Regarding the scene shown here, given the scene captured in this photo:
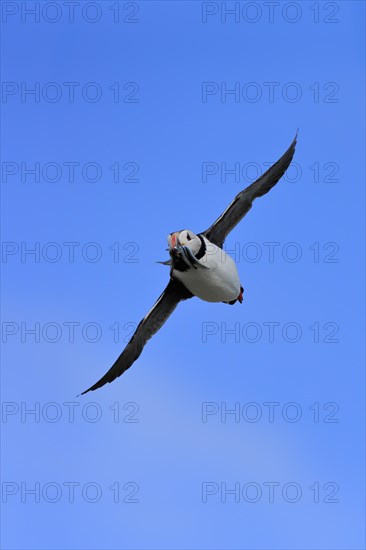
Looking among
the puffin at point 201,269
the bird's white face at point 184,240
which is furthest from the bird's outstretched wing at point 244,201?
the bird's white face at point 184,240

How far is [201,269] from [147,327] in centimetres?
261

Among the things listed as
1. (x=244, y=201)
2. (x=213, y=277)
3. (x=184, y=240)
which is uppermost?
(x=244, y=201)

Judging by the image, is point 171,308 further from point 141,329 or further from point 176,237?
point 176,237

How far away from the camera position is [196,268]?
2464cm

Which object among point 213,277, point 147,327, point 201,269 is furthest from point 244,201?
point 147,327

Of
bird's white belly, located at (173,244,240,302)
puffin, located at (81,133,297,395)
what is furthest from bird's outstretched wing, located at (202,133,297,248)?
bird's white belly, located at (173,244,240,302)

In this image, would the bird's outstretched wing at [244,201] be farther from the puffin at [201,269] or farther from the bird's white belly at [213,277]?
the bird's white belly at [213,277]

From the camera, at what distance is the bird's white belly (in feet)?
81.3

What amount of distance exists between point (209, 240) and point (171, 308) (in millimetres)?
1810

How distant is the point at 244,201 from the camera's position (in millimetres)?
26594

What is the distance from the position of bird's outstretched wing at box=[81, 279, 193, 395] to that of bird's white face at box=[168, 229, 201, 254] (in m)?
1.77

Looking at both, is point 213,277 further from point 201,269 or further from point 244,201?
point 244,201

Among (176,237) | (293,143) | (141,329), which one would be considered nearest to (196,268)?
(176,237)

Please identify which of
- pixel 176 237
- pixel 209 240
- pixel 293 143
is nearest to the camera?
pixel 176 237
